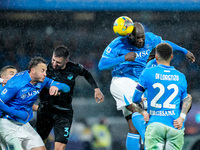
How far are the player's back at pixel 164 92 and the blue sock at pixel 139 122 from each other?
95 cm

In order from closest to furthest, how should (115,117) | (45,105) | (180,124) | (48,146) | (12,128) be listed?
(180,124) < (12,128) < (45,105) < (48,146) < (115,117)

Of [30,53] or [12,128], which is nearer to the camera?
[12,128]

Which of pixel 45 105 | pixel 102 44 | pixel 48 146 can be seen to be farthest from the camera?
pixel 102 44

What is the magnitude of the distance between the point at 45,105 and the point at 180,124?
2171mm

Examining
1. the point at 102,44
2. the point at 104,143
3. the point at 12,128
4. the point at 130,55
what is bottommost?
the point at 104,143

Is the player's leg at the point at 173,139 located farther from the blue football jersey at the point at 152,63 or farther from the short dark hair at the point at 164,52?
the blue football jersey at the point at 152,63

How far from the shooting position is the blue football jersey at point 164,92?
13.0 ft

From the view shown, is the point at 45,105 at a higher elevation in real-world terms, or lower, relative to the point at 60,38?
lower

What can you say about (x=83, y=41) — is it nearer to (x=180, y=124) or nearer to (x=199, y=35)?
(x=199, y=35)

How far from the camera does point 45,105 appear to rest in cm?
553

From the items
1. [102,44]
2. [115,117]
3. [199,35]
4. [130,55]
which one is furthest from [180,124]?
[199,35]

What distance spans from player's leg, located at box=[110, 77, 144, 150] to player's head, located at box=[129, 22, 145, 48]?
1.59 feet

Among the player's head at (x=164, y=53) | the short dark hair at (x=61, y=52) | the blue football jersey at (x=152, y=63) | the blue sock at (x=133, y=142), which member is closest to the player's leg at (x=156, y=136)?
the player's head at (x=164, y=53)

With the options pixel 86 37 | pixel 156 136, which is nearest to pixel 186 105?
pixel 156 136
